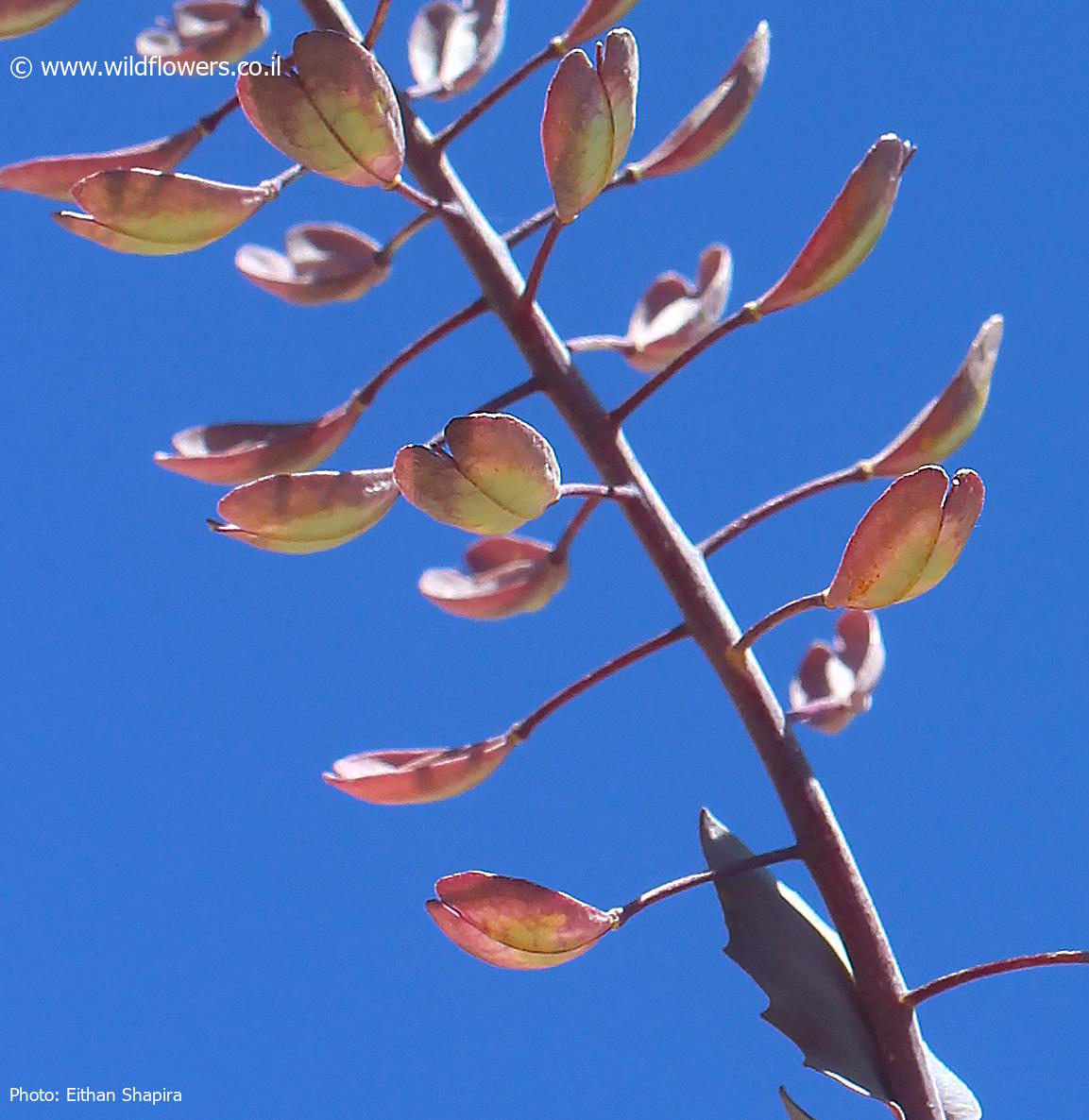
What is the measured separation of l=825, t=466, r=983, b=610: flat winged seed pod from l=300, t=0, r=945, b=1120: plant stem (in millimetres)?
72

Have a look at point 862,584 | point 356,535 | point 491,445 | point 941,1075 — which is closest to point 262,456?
point 356,535

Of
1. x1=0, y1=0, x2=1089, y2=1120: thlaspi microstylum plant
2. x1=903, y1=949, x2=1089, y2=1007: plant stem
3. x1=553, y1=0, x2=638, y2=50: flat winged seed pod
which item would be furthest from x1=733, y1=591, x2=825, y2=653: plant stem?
x1=553, y1=0, x2=638, y2=50: flat winged seed pod

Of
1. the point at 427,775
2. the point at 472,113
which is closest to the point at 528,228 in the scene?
the point at 472,113

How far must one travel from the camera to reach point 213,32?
752 mm

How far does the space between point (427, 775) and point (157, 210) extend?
0.28 metres

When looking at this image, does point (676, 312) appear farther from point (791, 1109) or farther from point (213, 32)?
point (791, 1109)

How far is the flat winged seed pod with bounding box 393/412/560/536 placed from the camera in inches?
21.9

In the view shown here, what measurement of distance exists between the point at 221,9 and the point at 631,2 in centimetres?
22

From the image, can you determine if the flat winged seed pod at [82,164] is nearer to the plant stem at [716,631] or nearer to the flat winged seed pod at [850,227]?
the plant stem at [716,631]

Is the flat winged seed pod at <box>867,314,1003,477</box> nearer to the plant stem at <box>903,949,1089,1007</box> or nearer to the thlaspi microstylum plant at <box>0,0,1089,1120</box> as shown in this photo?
the thlaspi microstylum plant at <box>0,0,1089,1120</box>

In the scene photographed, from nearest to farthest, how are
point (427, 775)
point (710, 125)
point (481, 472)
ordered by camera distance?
point (481, 472) < point (427, 775) < point (710, 125)

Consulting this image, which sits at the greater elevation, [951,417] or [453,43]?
[453,43]

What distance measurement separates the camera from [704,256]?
0.88m

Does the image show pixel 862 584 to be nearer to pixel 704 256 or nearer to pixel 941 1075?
pixel 941 1075
